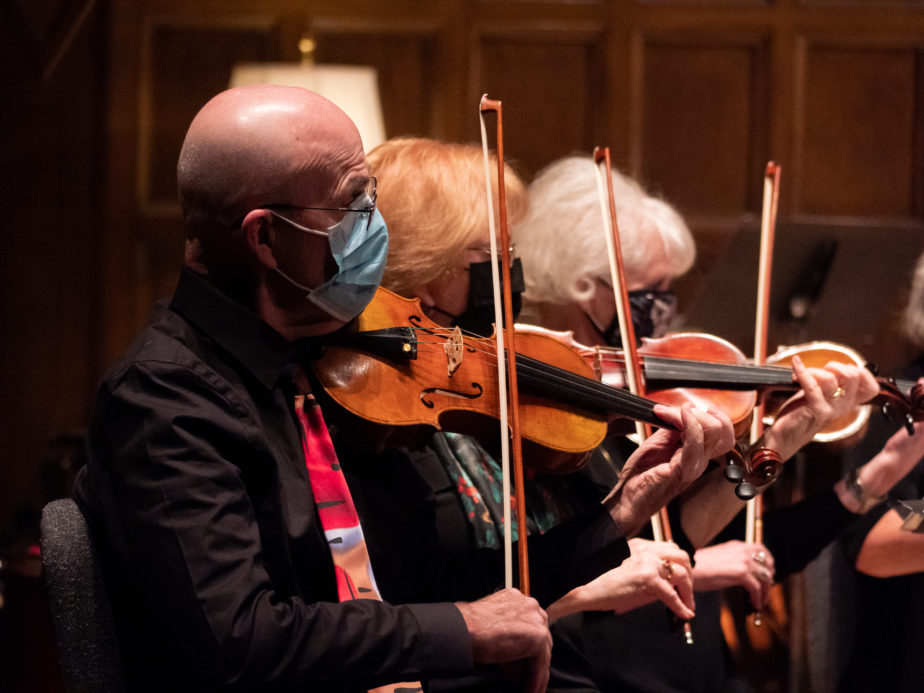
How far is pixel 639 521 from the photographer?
145cm

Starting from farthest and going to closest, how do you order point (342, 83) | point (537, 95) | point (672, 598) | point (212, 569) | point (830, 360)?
point (537, 95) → point (342, 83) → point (830, 360) → point (672, 598) → point (212, 569)

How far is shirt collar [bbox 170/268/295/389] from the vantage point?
125cm

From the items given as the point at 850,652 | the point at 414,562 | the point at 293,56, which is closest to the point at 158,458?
the point at 414,562

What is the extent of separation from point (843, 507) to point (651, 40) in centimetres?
210

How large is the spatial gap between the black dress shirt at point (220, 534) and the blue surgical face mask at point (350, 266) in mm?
81

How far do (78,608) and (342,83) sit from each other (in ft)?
7.87

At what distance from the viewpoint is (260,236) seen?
4.14 feet

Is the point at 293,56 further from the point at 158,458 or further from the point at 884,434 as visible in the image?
the point at 158,458

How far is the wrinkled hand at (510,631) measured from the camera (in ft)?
3.80

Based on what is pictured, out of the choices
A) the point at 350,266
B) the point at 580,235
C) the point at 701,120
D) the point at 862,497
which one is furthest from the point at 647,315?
the point at 701,120

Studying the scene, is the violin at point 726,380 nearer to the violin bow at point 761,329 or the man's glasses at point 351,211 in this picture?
the violin bow at point 761,329

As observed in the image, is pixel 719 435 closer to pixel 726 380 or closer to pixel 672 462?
pixel 672 462

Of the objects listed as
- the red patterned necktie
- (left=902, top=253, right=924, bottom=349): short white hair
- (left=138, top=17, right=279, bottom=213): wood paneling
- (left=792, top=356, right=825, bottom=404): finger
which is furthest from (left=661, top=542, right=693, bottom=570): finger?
(left=138, top=17, right=279, bottom=213): wood paneling

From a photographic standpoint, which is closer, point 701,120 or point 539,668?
point 539,668
